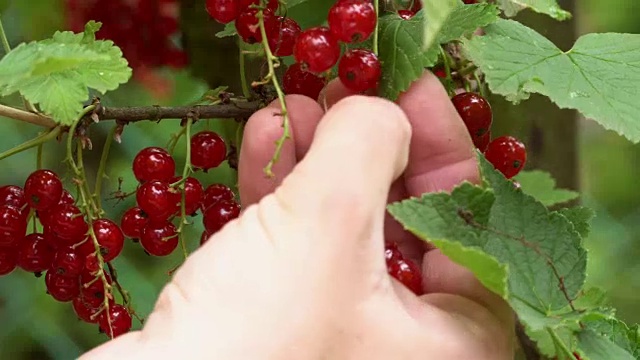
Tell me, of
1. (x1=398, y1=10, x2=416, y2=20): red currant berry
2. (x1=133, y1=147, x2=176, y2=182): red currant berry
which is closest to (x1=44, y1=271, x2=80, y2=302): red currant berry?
(x1=133, y1=147, x2=176, y2=182): red currant berry

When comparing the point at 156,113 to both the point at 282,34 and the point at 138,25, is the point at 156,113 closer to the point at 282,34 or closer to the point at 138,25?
the point at 282,34

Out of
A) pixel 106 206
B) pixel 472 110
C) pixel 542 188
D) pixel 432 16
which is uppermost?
pixel 432 16

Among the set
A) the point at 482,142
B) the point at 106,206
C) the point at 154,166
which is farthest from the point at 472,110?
the point at 106,206

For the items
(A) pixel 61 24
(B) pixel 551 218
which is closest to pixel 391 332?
(B) pixel 551 218

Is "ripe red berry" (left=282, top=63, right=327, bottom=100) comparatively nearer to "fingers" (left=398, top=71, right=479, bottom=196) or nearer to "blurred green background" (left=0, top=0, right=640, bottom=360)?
"fingers" (left=398, top=71, right=479, bottom=196)

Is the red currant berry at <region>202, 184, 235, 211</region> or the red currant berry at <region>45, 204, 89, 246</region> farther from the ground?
the red currant berry at <region>45, 204, 89, 246</region>
